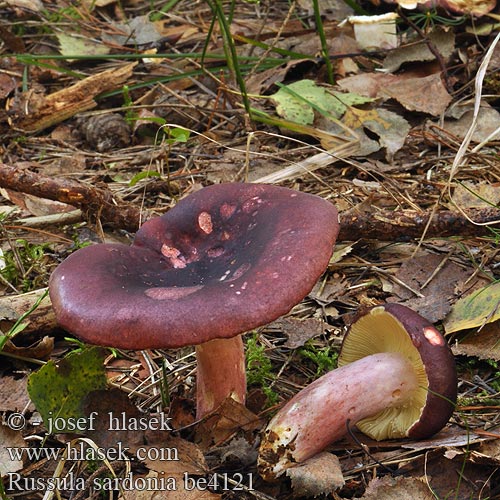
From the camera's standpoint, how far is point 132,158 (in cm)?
390

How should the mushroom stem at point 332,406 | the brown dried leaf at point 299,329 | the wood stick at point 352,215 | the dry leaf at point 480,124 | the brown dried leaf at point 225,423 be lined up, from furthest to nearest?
the dry leaf at point 480,124
the wood stick at point 352,215
the brown dried leaf at point 299,329
the brown dried leaf at point 225,423
the mushroom stem at point 332,406

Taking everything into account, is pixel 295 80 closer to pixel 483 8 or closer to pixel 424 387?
pixel 483 8

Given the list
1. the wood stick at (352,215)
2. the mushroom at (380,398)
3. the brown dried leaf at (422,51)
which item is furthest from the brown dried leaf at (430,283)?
the brown dried leaf at (422,51)

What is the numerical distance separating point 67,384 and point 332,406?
80 centimetres

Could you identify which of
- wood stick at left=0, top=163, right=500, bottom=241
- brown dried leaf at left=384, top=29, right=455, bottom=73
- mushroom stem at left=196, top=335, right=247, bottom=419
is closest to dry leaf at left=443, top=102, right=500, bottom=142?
brown dried leaf at left=384, top=29, right=455, bottom=73

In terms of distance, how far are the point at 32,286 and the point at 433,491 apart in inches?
70.6

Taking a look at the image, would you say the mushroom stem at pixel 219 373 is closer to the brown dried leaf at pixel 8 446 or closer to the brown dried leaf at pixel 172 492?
the brown dried leaf at pixel 172 492

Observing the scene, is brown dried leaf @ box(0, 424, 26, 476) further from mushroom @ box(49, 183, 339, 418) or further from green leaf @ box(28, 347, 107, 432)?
mushroom @ box(49, 183, 339, 418)

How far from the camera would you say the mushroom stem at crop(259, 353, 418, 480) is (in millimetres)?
2053

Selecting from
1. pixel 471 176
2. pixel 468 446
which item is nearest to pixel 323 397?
pixel 468 446

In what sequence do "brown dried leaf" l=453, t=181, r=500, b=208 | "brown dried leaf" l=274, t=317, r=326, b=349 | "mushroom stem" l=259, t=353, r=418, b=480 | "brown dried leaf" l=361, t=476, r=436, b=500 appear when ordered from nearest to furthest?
"brown dried leaf" l=361, t=476, r=436, b=500 < "mushroom stem" l=259, t=353, r=418, b=480 < "brown dried leaf" l=274, t=317, r=326, b=349 < "brown dried leaf" l=453, t=181, r=500, b=208
